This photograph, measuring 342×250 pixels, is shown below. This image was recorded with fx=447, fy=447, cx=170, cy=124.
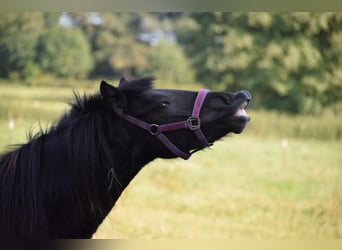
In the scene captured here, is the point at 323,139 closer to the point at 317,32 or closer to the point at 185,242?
the point at 317,32

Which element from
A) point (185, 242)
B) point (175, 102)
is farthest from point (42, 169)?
point (185, 242)

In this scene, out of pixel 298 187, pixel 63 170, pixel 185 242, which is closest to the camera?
pixel 63 170

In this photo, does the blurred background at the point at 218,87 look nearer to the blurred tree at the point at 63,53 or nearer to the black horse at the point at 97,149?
the blurred tree at the point at 63,53

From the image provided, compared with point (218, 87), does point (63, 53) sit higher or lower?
higher

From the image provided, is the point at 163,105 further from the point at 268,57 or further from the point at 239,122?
the point at 268,57

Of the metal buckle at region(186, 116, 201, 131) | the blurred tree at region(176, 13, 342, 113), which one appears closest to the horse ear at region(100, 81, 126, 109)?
the metal buckle at region(186, 116, 201, 131)

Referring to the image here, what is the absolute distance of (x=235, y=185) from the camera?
4.39 m

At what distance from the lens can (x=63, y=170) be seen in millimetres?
1507

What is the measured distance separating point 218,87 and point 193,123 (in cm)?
362

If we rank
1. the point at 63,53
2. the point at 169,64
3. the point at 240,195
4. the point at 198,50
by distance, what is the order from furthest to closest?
the point at 198,50 < the point at 169,64 < the point at 63,53 < the point at 240,195

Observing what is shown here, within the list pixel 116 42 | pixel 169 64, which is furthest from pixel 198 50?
pixel 116 42

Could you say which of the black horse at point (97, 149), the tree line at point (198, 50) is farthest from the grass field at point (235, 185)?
the black horse at point (97, 149)

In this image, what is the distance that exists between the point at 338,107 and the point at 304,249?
1.88 meters

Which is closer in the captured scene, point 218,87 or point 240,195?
point 240,195
